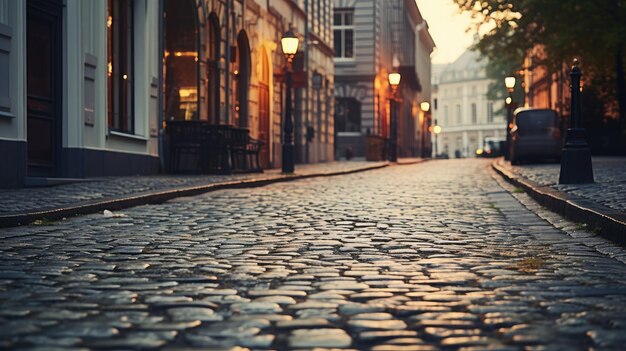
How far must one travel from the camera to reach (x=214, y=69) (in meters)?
24.4

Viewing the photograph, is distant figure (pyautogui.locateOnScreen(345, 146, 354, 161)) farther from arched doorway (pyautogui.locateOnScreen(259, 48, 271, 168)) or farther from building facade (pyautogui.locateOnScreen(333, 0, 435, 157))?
arched doorway (pyautogui.locateOnScreen(259, 48, 271, 168))

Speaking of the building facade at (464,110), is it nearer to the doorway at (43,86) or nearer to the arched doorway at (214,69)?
the arched doorway at (214,69)

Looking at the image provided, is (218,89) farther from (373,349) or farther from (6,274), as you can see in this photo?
(373,349)

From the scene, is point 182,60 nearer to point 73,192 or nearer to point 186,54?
point 186,54

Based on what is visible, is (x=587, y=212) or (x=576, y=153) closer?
(x=587, y=212)

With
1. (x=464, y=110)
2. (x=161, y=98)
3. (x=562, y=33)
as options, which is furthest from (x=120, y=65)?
(x=464, y=110)

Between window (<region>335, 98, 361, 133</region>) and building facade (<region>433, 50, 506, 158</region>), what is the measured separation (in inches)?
2835

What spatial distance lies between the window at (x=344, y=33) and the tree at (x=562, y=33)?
14384mm

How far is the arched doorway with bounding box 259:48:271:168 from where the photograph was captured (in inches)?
1171

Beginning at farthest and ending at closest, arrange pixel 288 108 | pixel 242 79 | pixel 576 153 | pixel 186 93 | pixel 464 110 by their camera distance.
A: 1. pixel 464 110
2. pixel 242 79
3. pixel 288 108
4. pixel 186 93
5. pixel 576 153

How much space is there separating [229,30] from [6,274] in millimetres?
19855

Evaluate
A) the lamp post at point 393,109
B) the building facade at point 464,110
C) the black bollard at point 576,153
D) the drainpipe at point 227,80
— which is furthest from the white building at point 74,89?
the building facade at point 464,110

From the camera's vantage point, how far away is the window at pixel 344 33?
51719 millimetres

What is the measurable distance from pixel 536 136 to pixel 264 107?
7774 mm
